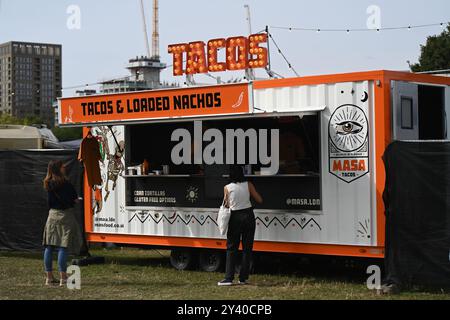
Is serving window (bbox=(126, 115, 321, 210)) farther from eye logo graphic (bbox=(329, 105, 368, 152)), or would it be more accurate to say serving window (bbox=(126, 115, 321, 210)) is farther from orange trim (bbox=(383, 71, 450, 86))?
orange trim (bbox=(383, 71, 450, 86))

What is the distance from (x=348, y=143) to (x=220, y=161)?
2326mm

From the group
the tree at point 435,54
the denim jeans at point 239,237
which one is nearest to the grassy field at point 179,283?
the denim jeans at point 239,237

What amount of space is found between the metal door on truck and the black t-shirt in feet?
15.1

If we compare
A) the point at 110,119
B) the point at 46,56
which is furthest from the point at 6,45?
the point at 110,119

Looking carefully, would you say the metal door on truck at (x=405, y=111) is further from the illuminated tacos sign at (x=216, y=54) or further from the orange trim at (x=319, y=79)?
the illuminated tacos sign at (x=216, y=54)

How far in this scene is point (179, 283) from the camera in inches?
464

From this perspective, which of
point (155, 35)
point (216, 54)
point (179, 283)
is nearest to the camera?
point (179, 283)

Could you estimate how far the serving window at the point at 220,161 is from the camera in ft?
39.6

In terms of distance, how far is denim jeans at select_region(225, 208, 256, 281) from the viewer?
1134cm

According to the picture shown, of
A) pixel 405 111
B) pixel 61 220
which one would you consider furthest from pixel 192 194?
pixel 405 111

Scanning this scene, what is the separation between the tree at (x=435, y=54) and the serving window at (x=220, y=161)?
3084 cm

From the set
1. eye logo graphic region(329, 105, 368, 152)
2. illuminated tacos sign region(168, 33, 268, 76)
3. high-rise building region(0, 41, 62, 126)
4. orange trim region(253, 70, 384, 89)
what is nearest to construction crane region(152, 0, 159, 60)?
high-rise building region(0, 41, 62, 126)

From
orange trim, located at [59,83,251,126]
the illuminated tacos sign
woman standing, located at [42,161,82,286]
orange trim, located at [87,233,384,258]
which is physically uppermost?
the illuminated tacos sign

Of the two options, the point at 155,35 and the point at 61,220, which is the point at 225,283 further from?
the point at 155,35
